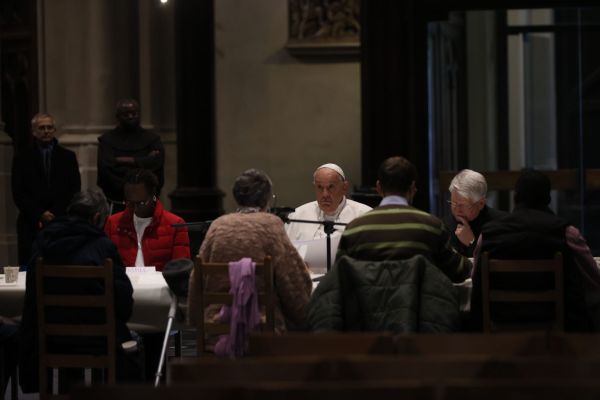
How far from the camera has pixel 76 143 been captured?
40.7ft

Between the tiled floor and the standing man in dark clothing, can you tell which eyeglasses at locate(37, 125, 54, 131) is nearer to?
the standing man in dark clothing

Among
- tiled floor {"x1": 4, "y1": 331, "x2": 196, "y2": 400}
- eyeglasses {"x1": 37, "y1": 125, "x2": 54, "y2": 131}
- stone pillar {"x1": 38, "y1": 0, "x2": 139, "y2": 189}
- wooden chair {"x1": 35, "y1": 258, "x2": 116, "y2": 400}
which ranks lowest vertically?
tiled floor {"x1": 4, "y1": 331, "x2": 196, "y2": 400}

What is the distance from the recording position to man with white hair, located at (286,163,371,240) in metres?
7.45

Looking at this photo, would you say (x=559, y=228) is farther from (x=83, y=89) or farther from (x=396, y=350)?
(x=83, y=89)

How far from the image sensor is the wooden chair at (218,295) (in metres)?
5.75

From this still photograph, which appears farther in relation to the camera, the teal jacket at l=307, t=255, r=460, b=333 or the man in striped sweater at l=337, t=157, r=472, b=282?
the man in striped sweater at l=337, t=157, r=472, b=282

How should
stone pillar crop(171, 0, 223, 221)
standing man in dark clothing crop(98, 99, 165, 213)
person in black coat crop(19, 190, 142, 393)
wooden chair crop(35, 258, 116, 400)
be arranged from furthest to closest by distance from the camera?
stone pillar crop(171, 0, 223, 221) → standing man in dark clothing crop(98, 99, 165, 213) → person in black coat crop(19, 190, 142, 393) → wooden chair crop(35, 258, 116, 400)

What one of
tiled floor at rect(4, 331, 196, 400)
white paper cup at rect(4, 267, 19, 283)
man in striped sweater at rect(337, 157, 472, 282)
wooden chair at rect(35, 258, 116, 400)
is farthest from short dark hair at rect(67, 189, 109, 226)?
tiled floor at rect(4, 331, 196, 400)

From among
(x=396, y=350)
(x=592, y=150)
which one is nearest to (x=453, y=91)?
(x=592, y=150)

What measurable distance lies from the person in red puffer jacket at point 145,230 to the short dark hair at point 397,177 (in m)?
1.78

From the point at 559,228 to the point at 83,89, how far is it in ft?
24.0

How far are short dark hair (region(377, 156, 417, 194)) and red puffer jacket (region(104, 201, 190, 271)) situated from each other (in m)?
1.78

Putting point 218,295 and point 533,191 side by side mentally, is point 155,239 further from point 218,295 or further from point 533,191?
point 533,191

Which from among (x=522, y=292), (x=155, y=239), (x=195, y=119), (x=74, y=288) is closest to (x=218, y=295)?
(x=74, y=288)
